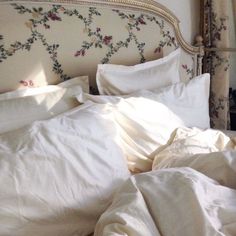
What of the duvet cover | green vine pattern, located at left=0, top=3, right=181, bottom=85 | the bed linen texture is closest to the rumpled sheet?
the duvet cover

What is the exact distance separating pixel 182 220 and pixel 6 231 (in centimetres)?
39

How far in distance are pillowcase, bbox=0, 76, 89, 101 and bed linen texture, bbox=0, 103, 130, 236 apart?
178 mm

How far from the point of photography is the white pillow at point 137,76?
1299 millimetres

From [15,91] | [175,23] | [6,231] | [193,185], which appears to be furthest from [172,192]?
[175,23]

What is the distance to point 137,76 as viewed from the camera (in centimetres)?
143

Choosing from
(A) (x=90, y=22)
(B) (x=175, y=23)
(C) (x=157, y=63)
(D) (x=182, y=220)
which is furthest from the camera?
(B) (x=175, y=23)

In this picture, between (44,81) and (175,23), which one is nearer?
(44,81)

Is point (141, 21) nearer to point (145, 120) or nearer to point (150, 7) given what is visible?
point (150, 7)

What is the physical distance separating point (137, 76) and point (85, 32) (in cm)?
32

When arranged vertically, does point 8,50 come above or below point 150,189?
above

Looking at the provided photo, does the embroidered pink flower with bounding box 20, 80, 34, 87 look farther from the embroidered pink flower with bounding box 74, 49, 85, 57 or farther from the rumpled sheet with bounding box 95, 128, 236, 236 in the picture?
the rumpled sheet with bounding box 95, 128, 236, 236

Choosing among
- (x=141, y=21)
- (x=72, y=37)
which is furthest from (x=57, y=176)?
(x=141, y=21)

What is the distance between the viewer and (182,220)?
64 cm

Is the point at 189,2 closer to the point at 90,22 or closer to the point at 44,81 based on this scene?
the point at 90,22
